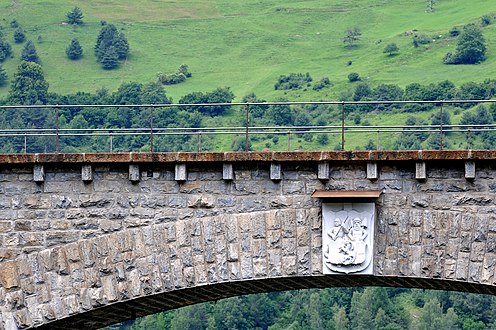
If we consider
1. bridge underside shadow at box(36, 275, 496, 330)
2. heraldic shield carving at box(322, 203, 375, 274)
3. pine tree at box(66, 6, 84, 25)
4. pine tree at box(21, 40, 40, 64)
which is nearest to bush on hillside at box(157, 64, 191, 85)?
pine tree at box(21, 40, 40, 64)

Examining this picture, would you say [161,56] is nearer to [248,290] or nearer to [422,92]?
[422,92]

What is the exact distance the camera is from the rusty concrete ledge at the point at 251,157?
2052 centimetres

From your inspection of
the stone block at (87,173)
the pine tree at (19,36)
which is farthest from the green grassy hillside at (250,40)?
the stone block at (87,173)

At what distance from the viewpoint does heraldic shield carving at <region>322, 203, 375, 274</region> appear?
2088 cm

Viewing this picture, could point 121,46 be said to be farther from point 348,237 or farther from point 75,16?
point 348,237

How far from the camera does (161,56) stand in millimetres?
116625

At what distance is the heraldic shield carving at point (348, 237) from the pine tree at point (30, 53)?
9414 cm

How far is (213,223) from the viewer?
→ 70.1ft

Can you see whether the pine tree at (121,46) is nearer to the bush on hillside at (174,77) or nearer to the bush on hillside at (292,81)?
the bush on hillside at (174,77)

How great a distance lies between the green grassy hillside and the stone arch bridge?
69.5m

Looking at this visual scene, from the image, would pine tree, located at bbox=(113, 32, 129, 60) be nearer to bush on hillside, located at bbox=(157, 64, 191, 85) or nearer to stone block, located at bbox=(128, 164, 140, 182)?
bush on hillside, located at bbox=(157, 64, 191, 85)

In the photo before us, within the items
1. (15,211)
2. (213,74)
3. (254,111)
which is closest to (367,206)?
(15,211)

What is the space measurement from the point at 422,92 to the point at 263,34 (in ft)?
144

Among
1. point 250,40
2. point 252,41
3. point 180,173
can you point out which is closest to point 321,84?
point 252,41
